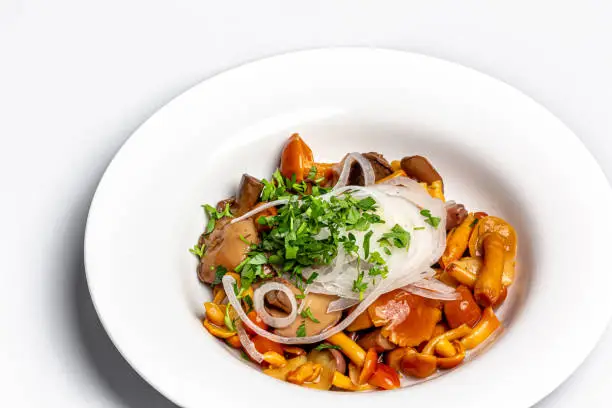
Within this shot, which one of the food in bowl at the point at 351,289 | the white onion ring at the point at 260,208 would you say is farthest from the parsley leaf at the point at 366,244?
the white onion ring at the point at 260,208

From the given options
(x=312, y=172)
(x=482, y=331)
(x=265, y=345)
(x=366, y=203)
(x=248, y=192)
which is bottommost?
(x=482, y=331)

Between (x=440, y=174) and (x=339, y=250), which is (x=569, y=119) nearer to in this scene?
(x=440, y=174)

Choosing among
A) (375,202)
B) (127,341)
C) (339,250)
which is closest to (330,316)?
(339,250)

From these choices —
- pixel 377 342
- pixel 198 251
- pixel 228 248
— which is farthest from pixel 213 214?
pixel 377 342

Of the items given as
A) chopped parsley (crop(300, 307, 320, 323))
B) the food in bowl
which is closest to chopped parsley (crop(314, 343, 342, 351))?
the food in bowl

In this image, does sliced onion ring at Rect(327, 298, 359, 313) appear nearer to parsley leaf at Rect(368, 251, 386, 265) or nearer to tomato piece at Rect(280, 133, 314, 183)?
parsley leaf at Rect(368, 251, 386, 265)

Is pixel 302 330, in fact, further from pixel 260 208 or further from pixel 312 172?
pixel 312 172

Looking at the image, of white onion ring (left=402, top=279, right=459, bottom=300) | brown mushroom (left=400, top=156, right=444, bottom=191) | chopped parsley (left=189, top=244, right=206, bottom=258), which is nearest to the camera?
white onion ring (left=402, top=279, right=459, bottom=300)
